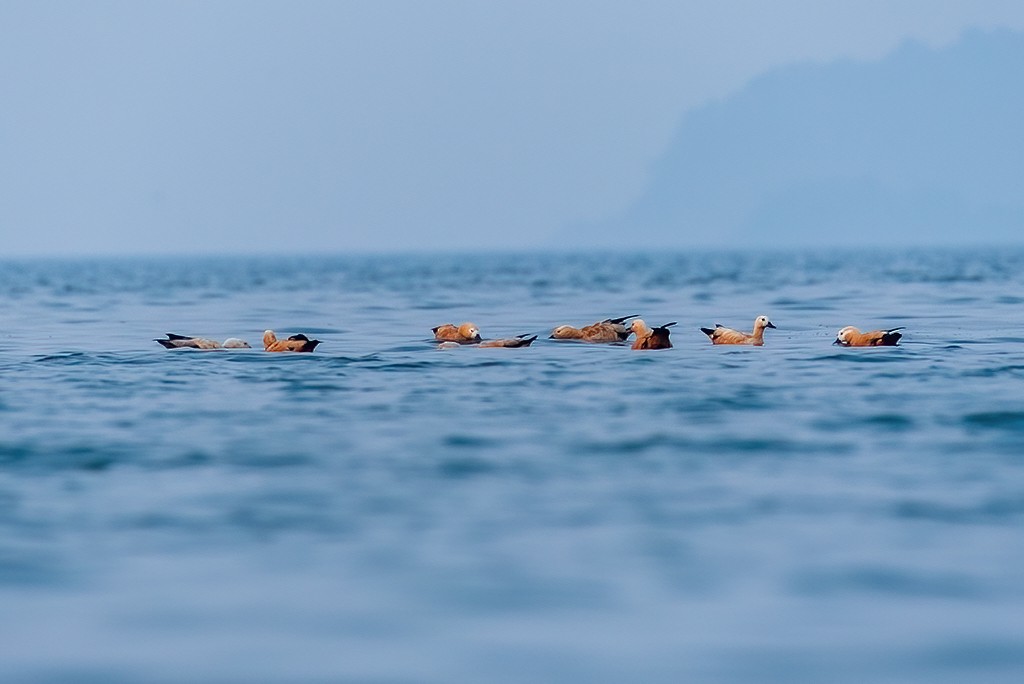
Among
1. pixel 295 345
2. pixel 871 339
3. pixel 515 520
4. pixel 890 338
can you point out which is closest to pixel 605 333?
pixel 871 339

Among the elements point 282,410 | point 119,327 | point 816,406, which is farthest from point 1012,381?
point 119,327

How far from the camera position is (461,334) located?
1082 inches

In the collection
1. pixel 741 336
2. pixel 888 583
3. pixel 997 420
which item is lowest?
pixel 741 336

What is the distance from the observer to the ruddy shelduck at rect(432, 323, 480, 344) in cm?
2731

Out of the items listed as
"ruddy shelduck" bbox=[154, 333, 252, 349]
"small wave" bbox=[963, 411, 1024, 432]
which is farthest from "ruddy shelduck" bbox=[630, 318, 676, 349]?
"small wave" bbox=[963, 411, 1024, 432]

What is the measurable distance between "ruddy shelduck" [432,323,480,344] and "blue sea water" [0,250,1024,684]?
6.53 feet

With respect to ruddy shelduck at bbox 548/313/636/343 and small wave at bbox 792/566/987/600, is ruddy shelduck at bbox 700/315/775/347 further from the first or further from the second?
small wave at bbox 792/566/987/600

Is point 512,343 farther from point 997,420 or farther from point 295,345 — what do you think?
point 997,420

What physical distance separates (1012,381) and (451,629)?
1396 cm

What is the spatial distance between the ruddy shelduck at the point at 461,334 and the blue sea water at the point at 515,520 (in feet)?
6.53

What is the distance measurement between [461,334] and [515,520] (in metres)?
15.3

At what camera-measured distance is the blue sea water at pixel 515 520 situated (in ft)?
30.1

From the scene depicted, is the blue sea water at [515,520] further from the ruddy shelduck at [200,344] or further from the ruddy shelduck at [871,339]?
the ruddy shelduck at [200,344]

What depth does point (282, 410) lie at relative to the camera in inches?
750
